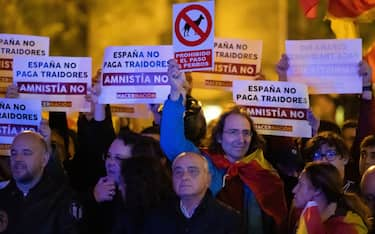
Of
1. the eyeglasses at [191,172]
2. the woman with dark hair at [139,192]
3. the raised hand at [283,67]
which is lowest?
the woman with dark hair at [139,192]

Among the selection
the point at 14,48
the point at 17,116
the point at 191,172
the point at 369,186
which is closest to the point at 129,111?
the point at 14,48

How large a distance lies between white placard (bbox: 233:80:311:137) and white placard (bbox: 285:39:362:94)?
215 millimetres

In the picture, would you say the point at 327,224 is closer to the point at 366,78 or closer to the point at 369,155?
the point at 369,155

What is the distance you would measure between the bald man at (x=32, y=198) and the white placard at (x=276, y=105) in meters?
1.43

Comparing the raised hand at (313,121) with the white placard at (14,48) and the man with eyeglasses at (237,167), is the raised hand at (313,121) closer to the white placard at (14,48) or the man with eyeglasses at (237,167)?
the man with eyeglasses at (237,167)

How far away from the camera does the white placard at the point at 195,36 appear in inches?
225

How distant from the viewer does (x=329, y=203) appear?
4887mm

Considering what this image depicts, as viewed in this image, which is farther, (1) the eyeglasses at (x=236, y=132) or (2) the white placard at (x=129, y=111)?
(2) the white placard at (x=129, y=111)

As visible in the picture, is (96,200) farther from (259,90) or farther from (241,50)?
(241,50)

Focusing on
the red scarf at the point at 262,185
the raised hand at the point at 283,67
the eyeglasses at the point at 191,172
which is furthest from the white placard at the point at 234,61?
the eyeglasses at the point at 191,172

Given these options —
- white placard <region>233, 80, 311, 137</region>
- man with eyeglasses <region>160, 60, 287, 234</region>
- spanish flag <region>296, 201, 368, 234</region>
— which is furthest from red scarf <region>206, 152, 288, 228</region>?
white placard <region>233, 80, 311, 137</region>

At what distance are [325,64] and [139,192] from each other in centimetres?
187

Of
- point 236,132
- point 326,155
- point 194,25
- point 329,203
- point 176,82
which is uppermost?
point 194,25

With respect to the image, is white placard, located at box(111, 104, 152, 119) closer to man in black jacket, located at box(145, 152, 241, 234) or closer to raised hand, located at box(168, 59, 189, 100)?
raised hand, located at box(168, 59, 189, 100)
